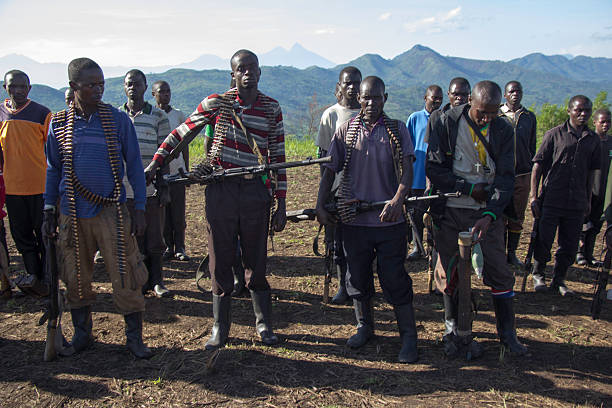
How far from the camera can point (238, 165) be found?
4.18 meters

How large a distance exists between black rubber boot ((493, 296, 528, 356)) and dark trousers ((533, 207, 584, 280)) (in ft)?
6.39

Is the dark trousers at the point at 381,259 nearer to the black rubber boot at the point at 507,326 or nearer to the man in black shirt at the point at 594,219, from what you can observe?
the black rubber boot at the point at 507,326

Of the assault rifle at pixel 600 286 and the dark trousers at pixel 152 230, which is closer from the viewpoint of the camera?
the assault rifle at pixel 600 286

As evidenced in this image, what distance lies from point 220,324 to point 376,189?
1.86 meters

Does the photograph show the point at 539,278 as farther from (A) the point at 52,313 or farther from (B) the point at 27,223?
(B) the point at 27,223

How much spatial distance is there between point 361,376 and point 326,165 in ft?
5.86

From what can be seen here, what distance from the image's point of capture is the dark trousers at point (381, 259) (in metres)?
4.04

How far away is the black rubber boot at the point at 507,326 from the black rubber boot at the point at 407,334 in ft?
2.57

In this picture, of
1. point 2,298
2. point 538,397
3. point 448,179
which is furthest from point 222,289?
point 2,298

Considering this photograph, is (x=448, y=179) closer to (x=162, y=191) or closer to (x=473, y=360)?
(x=473, y=360)

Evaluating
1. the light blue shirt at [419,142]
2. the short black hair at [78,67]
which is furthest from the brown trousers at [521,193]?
the short black hair at [78,67]

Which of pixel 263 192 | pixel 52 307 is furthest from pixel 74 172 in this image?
pixel 263 192

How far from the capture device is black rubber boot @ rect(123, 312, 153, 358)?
13.6ft

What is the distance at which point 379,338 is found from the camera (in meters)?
4.50
